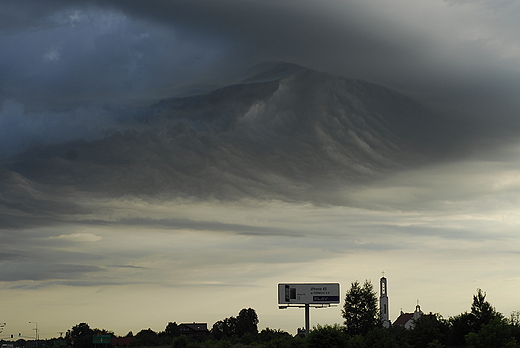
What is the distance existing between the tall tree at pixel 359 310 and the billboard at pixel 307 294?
46.5 ft

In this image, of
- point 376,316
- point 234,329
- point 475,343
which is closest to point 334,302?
point 376,316

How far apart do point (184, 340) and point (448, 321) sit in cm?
6854

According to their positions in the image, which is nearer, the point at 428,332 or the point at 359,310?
the point at 428,332

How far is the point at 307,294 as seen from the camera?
11900 centimetres

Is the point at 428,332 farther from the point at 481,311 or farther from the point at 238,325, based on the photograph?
the point at 238,325

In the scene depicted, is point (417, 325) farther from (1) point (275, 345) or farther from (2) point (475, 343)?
(1) point (275, 345)

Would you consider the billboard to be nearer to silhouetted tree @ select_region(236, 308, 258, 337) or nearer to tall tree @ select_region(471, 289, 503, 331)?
tall tree @ select_region(471, 289, 503, 331)

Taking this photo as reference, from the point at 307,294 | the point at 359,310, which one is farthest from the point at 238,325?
the point at 359,310

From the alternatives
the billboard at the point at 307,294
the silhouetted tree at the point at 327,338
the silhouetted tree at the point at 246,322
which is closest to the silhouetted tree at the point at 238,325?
the silhouetted tree at the point at 246,322

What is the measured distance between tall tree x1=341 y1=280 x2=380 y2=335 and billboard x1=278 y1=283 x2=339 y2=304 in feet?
46.5

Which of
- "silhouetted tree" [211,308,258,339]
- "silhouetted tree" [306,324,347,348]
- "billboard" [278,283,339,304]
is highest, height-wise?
"billboard" [278,283,339,304]

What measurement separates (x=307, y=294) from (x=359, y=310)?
56.6 feet

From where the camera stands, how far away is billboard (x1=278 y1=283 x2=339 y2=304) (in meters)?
119

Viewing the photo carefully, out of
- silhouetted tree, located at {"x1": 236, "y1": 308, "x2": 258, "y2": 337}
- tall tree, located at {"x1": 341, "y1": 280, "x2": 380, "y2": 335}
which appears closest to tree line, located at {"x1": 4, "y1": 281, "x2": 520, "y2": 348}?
tall tree, located at {"x1": 341, "y1": 280, "x2": 380, "y2": 335}
